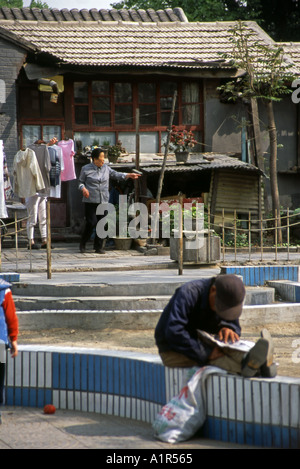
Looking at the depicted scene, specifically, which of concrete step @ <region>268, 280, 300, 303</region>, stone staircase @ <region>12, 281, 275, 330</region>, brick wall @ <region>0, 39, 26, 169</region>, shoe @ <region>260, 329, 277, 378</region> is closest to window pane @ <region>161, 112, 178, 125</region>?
brick wall @ <region>0, 39, 26, 169</region>

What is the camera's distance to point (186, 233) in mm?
11438

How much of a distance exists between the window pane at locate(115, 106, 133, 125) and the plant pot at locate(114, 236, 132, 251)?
3.99 m

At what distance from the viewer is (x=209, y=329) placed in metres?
5.29

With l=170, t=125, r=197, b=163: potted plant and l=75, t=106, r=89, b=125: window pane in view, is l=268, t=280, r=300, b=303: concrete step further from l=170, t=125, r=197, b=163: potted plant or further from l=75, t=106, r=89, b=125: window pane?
l=75, t=106, r=89, b=125: window pane

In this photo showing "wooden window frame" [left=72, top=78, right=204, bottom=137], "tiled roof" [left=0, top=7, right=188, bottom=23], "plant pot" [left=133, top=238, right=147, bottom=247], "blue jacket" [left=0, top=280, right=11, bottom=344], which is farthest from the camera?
"tiled roof" [left=0, top=7, right=188, bottom=23]

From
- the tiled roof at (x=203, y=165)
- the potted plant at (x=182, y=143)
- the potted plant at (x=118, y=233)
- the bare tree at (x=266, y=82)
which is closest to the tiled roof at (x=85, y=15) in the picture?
the bare tree at (x=266, y=82)

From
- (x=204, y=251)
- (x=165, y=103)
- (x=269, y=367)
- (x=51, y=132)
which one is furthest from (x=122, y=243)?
(x=269, y=367)

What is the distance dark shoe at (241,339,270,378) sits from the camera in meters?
4.77

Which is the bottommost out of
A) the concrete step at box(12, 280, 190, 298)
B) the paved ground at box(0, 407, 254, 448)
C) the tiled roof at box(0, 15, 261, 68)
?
the paved ground at box(0, 407, 254, 448)

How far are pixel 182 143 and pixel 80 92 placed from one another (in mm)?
2699

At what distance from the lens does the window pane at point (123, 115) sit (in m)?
17.4

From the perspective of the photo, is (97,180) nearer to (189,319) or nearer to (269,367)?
(189,319)

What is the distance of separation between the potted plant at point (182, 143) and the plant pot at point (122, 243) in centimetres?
287

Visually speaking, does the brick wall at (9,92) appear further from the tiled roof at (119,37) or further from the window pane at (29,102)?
the window pane at (29,102)
